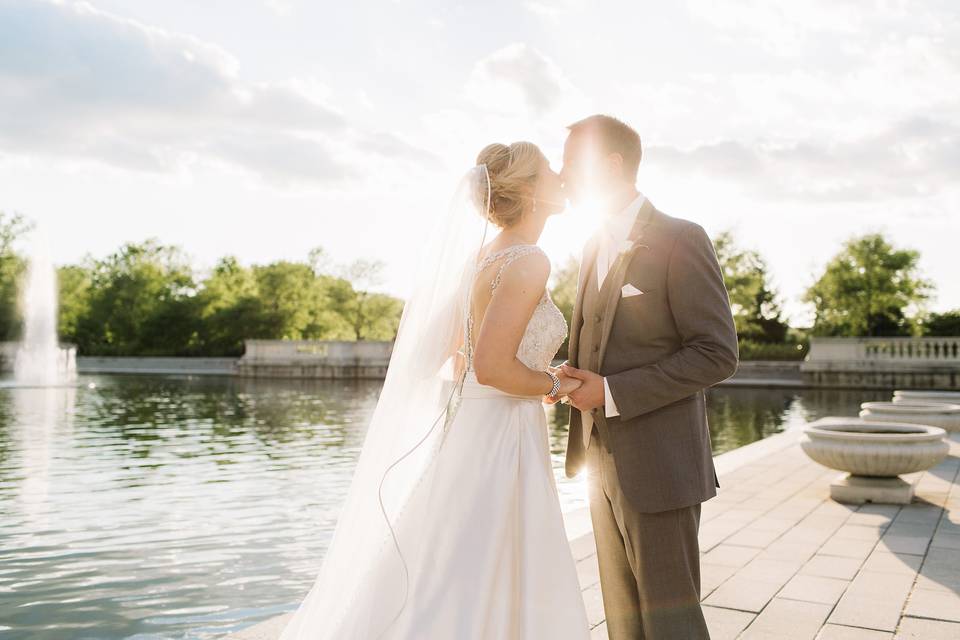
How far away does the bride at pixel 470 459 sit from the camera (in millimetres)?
3035

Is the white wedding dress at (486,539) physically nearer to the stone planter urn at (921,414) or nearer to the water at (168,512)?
the water at (168,512)

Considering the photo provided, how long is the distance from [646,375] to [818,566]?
372 cm

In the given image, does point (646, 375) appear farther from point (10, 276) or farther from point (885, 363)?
point (10, 276)

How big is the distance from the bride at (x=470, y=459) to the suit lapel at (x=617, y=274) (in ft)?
0.70

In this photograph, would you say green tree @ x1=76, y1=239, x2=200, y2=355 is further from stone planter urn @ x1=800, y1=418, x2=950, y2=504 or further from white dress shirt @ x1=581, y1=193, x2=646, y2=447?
white dress shirt @ x1=581, y1=193, x2=646, y2=447

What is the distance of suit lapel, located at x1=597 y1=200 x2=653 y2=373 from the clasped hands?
9cm

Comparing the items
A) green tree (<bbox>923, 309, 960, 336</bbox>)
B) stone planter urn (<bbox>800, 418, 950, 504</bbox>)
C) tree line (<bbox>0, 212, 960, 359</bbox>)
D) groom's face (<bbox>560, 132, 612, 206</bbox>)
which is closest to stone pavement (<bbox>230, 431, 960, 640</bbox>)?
stone planter urn (<bbox>800, 418, 950, 504</bbox>)

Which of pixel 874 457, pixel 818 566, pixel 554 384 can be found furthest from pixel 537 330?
pixel 874 457

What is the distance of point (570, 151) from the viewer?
311 cm

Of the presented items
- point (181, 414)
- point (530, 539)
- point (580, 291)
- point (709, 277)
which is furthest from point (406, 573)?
point (181, 414)

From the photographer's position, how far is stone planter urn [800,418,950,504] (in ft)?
26.2

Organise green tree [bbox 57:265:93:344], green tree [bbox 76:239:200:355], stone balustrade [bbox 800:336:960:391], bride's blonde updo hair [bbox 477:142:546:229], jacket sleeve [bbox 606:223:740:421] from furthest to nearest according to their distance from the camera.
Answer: green tree [bbox 57:265:93:344], green tree [bbox 76:239:200:355], stone balustrade [bbox 800:336:960:391], bride's blonde updo hair [bbox 477:142:546:229], jacket sleeve [bbox 606:223:740:421]

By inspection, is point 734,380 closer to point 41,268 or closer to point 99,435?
point 99,435

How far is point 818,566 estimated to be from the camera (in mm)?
5816
